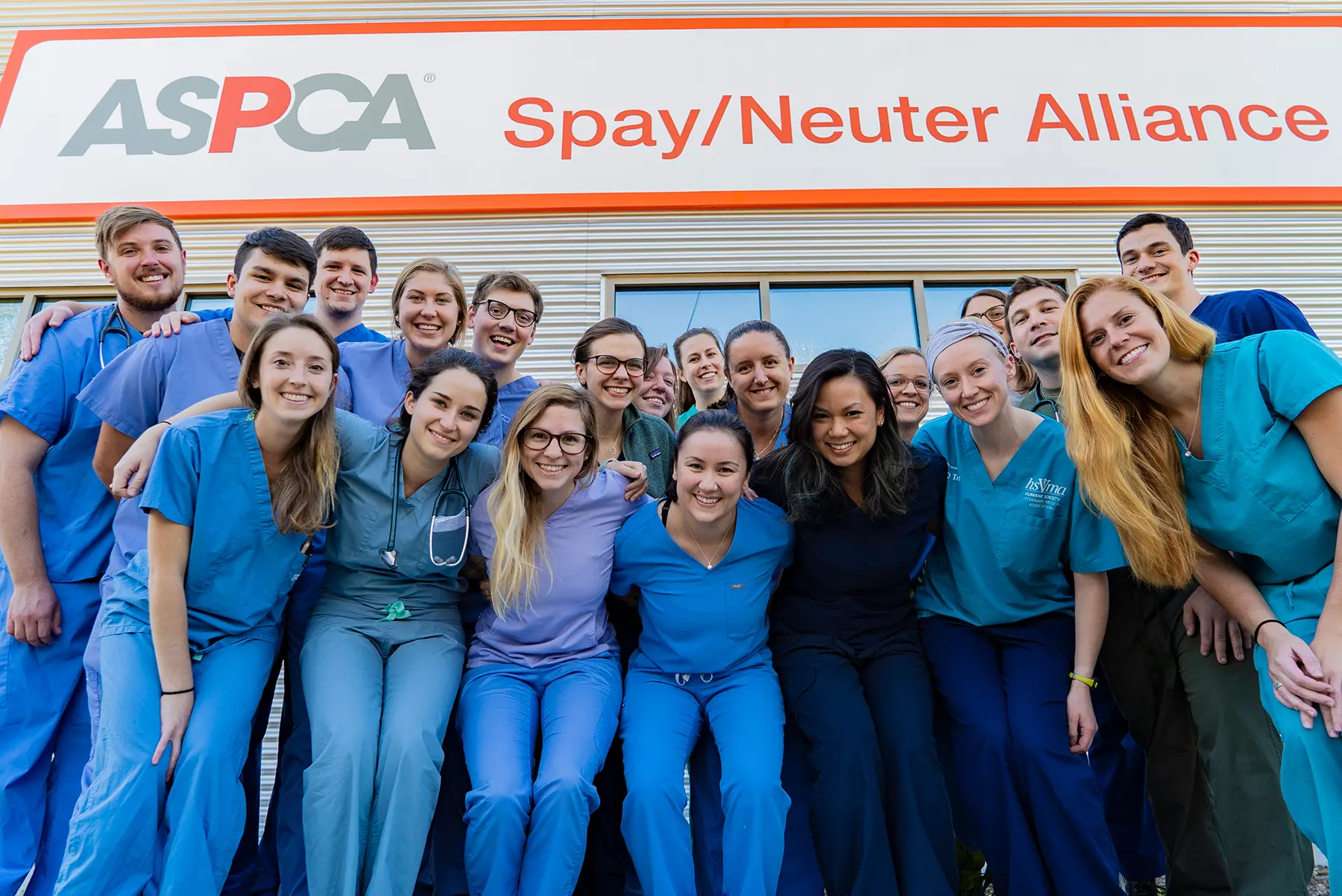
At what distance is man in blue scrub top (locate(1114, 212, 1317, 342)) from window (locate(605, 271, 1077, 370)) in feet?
7.21

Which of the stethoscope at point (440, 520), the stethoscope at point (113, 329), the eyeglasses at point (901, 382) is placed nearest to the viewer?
the stethoscope at point (440, 520)

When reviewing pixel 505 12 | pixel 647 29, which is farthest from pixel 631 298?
pixel 505 12

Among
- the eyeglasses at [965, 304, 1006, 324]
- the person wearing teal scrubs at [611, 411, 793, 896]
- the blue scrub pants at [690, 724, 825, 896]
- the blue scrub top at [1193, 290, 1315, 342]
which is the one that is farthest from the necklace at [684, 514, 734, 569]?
the eyeglasses at [965, 304, 1006, 324]

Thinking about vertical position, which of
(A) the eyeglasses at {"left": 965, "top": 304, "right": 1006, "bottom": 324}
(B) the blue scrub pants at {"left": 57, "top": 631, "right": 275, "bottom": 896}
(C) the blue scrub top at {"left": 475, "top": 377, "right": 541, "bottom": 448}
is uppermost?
(A) the eyeglasses at {"left": 965, "top": 304, "right": 1006, "bottom": 324}

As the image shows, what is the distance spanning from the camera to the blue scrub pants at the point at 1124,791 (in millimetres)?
2516

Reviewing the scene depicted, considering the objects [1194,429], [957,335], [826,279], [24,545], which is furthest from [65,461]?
[826,279]

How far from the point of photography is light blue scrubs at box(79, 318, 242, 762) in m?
2.37

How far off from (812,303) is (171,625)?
405 centimetres

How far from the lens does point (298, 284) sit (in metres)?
2.56

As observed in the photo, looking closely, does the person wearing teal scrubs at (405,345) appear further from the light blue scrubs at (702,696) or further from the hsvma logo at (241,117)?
the hsvma logo at (241,117)

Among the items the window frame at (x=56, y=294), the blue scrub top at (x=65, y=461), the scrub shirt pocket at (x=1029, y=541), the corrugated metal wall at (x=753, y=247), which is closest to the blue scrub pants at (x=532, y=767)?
the scrub shirt pocket at (x=1029, y=541)

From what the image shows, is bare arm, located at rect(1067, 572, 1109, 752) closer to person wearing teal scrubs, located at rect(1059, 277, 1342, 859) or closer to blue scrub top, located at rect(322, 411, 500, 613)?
person wearing teal scrubs, located at rect(1059, 277, 1342, 859)

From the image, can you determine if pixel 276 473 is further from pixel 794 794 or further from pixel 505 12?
pixel 505 12

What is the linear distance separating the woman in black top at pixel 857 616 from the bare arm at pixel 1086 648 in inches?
15.3
